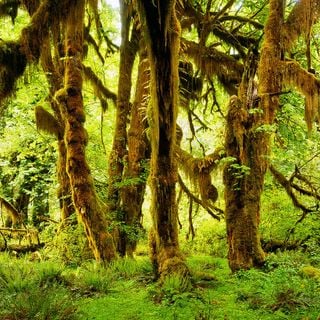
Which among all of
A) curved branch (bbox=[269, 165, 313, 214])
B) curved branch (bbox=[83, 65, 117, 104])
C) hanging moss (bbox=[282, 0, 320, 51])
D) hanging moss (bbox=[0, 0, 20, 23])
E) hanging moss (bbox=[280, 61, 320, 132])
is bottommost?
curved branch (bbox=[269, 165, 313, 214])

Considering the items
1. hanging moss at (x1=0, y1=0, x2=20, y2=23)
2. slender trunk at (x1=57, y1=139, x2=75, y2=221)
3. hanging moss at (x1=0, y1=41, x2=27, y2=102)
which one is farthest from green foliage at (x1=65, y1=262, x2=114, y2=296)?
hanging moss at (x1=0, y1=0, x2=20, y2=23)

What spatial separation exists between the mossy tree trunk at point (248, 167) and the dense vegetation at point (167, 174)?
0.02 metres

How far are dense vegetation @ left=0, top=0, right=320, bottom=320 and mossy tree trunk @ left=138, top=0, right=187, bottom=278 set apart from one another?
2 cm

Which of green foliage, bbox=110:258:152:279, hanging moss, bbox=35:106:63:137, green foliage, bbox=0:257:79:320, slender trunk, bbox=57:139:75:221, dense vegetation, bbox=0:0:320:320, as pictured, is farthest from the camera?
hanging moss, bbox=35:106:63:137

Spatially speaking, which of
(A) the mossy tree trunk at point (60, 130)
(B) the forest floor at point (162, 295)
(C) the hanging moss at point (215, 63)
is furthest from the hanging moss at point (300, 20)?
(A) the mossy tree trunk at point (60, 130)

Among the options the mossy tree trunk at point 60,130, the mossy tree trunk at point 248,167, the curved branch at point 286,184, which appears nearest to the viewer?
the mossy tree trunk at point 248,167

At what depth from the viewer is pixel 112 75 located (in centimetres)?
1589

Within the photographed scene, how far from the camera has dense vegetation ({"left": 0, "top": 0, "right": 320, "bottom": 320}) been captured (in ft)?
17.0

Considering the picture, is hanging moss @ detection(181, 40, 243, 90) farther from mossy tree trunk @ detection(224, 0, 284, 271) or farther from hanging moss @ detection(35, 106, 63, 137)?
hanging moss @ detection(35, 106, 63, 137)

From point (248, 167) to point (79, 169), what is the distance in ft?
11.0

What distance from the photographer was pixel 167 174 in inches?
237

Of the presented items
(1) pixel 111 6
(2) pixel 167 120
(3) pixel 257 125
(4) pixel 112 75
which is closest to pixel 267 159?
(3) pixel 257 125

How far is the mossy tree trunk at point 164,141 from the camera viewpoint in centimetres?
507

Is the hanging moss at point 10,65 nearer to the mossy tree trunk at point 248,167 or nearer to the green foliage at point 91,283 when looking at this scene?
the green foliage at point 91,283
